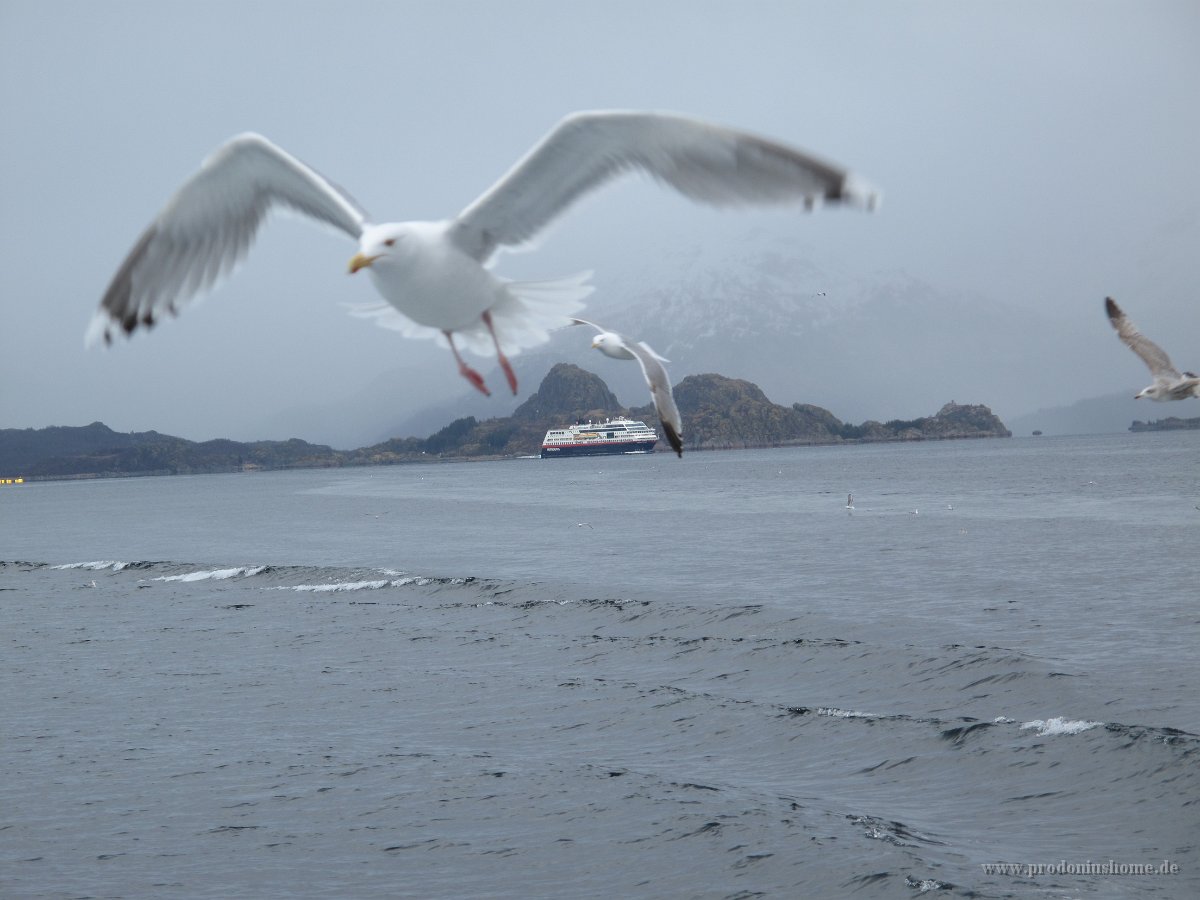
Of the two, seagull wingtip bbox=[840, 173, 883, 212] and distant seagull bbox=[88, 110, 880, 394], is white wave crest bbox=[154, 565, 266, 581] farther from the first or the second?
seagull wingtip bbox=[840, 173, 883, 212]

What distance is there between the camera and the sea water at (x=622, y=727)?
16438 mm

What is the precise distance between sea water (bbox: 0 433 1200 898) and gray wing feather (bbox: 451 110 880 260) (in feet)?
44.6

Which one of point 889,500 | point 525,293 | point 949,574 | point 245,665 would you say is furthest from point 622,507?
point 525,293

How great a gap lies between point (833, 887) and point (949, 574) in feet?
101

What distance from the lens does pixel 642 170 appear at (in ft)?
10.0

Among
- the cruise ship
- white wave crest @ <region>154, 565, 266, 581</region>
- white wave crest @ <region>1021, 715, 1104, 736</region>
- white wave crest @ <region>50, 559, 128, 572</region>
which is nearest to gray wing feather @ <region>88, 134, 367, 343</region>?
white wave crest @ <region>1021, 715, 1104, 736</region>

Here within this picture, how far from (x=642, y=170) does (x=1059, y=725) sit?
21.8 m

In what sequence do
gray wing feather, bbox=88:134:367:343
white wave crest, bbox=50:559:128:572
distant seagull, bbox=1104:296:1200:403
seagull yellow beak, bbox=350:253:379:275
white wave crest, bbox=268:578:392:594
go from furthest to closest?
1. white wave crest, bbox=50:559:128:572
2. white wave crest, bbox=268:578:392:594
3. distant seagull, bbox=1104:296:1200:403
4. gray wing feather, bbox=88:134:367:343
5. seagull yellow beak, bbox=350:253:379:275

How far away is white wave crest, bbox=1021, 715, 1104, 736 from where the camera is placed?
71.5ft

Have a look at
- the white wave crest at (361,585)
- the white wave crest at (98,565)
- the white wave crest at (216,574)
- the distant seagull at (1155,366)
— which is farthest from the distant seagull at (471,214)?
the white wave crest at (98,565)

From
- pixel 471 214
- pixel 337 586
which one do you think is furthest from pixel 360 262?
pixel 337 586

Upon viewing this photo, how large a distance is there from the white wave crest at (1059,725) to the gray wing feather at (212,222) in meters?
21.0

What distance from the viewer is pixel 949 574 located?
44.5 meters

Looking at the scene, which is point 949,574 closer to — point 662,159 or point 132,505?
point 662,159
